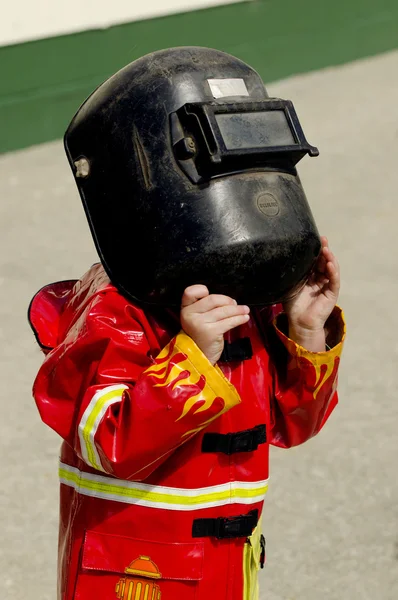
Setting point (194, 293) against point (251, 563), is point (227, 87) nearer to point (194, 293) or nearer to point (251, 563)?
point (194, 293)

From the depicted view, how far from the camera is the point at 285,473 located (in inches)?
152

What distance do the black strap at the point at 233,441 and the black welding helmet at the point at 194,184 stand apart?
30 cm

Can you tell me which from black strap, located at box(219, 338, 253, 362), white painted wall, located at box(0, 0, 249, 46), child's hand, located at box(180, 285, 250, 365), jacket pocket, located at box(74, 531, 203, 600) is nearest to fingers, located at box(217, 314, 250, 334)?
child's hand, located at box(180, 285, 250, 365)

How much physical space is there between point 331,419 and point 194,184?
8.28 feet

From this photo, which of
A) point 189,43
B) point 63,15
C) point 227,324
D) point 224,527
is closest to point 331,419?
point 224,527

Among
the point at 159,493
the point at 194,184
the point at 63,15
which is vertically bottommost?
the point at 159,493

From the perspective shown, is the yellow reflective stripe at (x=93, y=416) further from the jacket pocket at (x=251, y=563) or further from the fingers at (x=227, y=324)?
the jacket pocket at (x=251, y=563)

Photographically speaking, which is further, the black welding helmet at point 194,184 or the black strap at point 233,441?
the black strap at point 233,441

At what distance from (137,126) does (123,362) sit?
0.48 metres

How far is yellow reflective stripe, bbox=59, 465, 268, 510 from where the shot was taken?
2045 millimetres

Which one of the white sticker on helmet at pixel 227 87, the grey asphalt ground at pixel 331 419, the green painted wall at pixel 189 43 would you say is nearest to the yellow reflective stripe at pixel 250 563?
the white sticker on helmet at pixel 227 87

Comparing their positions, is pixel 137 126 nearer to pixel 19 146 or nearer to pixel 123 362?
pixel 123 362

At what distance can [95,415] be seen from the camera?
1888mm

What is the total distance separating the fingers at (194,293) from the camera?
189 cm
